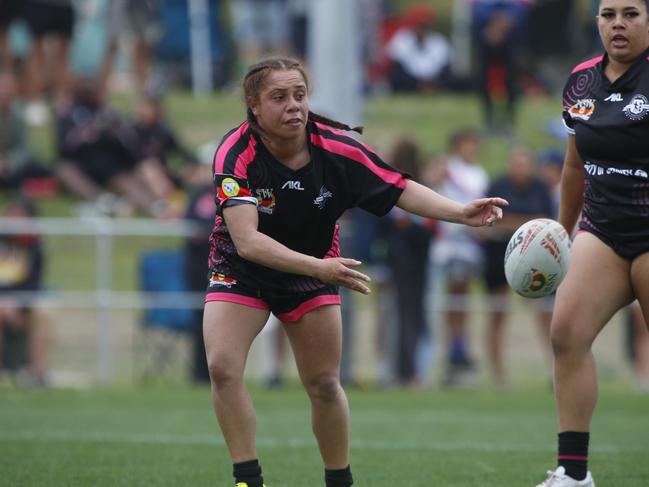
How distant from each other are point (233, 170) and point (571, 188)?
1666mm

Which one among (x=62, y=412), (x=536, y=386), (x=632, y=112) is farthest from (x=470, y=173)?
(x=632, y=112)

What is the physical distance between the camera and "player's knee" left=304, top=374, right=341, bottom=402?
5500 mm

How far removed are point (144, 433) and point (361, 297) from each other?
620 cm

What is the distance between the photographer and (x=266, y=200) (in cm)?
543

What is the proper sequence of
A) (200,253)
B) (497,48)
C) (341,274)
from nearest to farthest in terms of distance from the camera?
(341,274)
(200,253)
(497,48)

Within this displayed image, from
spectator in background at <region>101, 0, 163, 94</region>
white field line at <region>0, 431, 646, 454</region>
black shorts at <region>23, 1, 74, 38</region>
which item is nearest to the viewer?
white field line at <region>0, 431, 646, 454</region>

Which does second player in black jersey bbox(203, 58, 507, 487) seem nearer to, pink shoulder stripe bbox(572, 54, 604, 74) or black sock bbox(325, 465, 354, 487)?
black sock bbox(325, 465, 354, 487)

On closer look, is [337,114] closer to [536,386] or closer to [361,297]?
[361,297]

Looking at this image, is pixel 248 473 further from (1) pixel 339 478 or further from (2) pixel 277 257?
(2) pixel 277 257

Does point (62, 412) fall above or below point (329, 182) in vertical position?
below

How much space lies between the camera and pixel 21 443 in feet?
26.0

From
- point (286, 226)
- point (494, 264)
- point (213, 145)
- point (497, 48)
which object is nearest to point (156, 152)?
point (213, 145)

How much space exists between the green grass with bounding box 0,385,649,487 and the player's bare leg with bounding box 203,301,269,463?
1.01 m

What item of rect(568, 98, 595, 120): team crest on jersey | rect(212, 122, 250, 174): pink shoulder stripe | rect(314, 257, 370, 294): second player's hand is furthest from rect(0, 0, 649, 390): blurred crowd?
rect(314, 257, 370, 294): second player's hand
